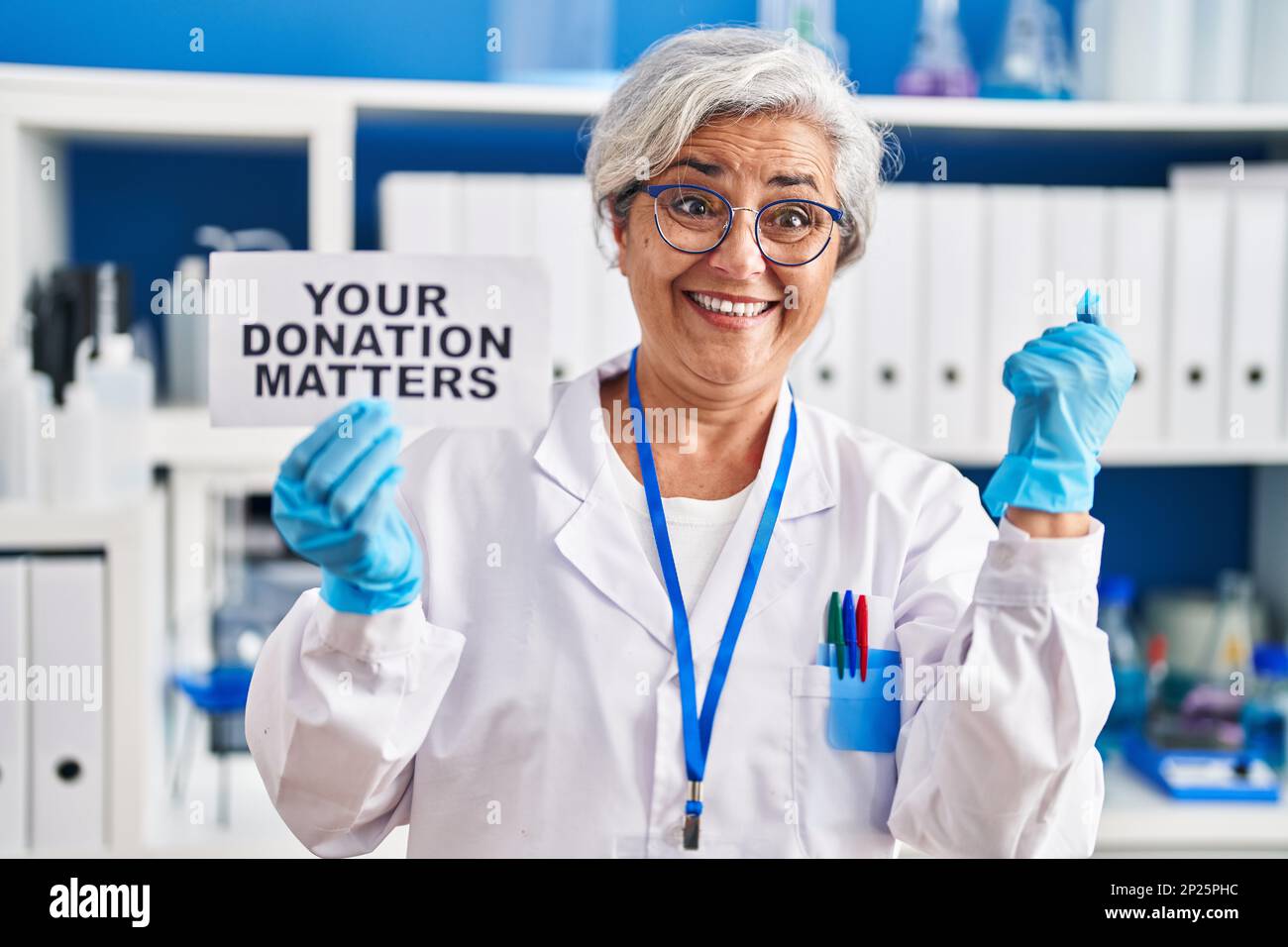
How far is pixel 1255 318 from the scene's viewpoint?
167cm

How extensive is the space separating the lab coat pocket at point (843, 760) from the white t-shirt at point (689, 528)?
124 millimetres

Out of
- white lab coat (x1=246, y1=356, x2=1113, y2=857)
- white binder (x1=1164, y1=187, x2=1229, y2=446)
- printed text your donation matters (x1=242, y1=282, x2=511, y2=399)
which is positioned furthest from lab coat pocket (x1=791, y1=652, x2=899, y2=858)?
white binder (x1=1164, y1=187, x2=1229, y2=446)

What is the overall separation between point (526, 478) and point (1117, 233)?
3.43ft

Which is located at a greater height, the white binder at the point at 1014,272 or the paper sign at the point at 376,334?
the white binder at the point at 1014,272

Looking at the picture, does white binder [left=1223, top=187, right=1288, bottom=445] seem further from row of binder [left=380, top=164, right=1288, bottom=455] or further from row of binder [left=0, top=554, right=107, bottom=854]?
row of binder [left=0, top=554, right=107, bottom=854]

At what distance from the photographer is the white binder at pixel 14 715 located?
1455 millimetres

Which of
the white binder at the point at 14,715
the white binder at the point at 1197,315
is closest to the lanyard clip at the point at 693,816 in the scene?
the white binder at the point at 14,715

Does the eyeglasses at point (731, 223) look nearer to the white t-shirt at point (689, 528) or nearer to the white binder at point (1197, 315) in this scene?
the white t-shirt at point (689, 528)

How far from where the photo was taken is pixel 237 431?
5.02 ft

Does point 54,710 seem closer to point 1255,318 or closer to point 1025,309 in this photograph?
point 1025,309

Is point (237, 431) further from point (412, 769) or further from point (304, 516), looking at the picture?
point (304, 516)
